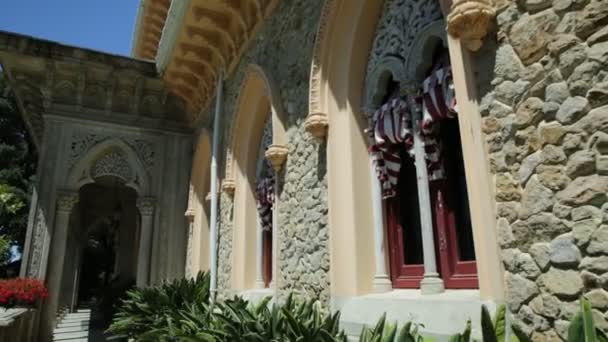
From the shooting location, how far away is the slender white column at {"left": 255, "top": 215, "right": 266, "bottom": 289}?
624cm

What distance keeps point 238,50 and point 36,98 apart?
4.92 m

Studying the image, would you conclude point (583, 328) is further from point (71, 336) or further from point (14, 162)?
point (14, 162)

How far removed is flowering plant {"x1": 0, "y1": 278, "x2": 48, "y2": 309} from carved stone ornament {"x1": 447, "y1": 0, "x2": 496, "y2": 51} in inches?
304

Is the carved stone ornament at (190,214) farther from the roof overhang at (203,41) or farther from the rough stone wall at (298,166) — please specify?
the rough stone wall at (298,166)

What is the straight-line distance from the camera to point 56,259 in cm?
840

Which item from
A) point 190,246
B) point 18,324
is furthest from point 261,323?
point 190,246

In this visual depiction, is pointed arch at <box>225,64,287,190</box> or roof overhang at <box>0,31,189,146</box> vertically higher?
roof overhang at <box>0,31,189,146</box>

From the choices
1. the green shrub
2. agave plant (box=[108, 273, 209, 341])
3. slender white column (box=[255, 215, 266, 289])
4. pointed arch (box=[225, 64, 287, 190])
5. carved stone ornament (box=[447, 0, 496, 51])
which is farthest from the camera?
agave plant (box=[108, 273, 209, 341])

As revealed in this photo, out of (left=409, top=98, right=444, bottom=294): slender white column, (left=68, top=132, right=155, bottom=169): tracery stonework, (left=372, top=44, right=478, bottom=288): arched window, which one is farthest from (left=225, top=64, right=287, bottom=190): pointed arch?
(left=68, top=132, right=155, bottom=169): tracery stonework

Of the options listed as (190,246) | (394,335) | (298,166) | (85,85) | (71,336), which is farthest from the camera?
(71,336)

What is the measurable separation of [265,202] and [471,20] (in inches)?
165

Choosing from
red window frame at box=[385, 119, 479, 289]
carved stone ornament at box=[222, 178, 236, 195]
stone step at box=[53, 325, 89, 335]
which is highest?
carved stone ornament at box=[222, 178, 236, 195]

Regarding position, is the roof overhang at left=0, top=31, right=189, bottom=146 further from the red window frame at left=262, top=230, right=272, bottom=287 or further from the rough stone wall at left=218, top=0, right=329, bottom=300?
the red window frame at left=262, top=230, right=272, bottom=287

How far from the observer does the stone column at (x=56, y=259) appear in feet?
26.8
